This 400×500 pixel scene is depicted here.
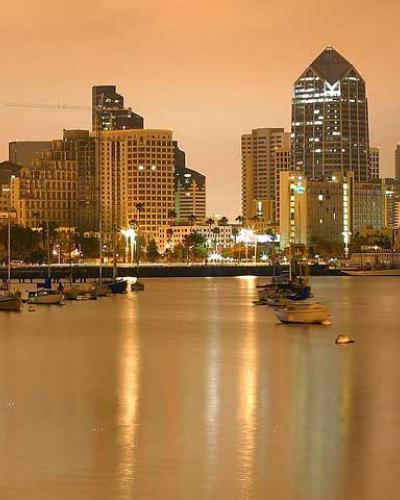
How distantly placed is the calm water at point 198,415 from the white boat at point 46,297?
22.3 m

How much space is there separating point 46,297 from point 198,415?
52.4 metres

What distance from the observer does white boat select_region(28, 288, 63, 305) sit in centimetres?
7975

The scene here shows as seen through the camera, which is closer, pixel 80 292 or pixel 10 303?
pixel 10 303

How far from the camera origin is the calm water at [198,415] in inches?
846

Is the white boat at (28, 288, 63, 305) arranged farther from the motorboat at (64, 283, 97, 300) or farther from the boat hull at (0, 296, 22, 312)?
the motorboat at (64, 283, 97, 300)

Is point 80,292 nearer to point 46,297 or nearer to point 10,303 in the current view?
point 46,297

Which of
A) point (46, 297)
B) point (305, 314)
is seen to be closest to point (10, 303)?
point (46, 297)

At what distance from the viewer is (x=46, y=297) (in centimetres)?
8031

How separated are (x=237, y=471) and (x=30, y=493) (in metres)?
4.05

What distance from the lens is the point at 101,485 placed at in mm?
21125

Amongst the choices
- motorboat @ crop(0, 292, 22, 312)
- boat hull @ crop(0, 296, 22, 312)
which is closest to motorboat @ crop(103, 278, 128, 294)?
motorboat @ crop(0, 292, 22, 312)

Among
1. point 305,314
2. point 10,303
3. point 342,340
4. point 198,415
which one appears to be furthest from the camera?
point 10,303

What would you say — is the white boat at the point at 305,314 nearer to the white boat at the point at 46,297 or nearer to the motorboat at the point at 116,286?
the white boat at the point at 46,297

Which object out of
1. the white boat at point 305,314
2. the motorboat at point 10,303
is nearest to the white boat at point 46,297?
the motorboat at point 10,303
